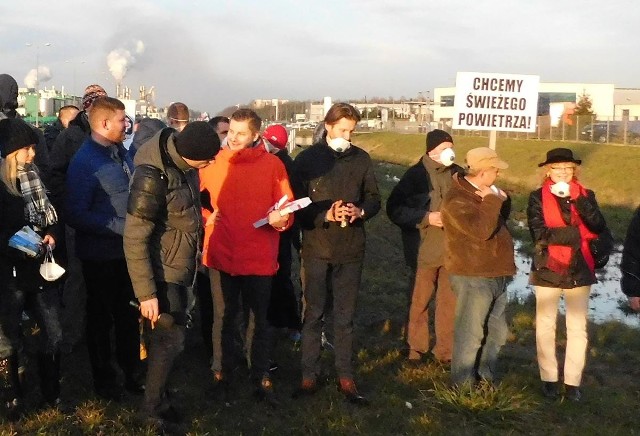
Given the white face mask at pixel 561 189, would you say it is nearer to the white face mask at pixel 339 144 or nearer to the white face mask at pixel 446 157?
the white face mask at pixel 446 157

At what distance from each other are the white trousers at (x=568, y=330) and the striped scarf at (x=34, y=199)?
3643 mm

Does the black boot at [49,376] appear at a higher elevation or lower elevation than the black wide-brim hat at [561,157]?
lower

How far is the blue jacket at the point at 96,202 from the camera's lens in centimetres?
536

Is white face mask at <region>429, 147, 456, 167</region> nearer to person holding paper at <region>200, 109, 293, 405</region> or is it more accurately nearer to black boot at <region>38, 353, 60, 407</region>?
person holding paper at <region>200, 109, 293, 405</region>

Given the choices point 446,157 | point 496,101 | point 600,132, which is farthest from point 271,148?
point 600,132

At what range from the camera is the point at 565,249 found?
584cm

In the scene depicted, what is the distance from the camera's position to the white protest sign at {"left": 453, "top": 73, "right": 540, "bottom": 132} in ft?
32.3

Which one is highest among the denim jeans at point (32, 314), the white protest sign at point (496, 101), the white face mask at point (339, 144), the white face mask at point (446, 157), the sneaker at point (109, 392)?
the white protest sign at point (496, 101)

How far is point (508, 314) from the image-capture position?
9.34 m

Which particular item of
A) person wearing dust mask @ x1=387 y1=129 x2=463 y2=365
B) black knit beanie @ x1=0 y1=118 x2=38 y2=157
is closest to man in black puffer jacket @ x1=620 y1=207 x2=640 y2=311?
person wearing dust mask @ x1=387 y1=129 x2=463 y2=365

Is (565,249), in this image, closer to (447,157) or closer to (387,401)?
(447,157)

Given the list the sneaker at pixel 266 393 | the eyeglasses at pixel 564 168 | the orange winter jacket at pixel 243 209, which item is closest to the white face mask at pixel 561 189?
the eyeglasses at pixel 564 168

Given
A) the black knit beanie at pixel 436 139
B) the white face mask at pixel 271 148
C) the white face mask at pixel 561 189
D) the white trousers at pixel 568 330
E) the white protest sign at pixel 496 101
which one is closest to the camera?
the white face mask at pixel 561 189

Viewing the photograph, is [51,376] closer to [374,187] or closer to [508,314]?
[374,187]
